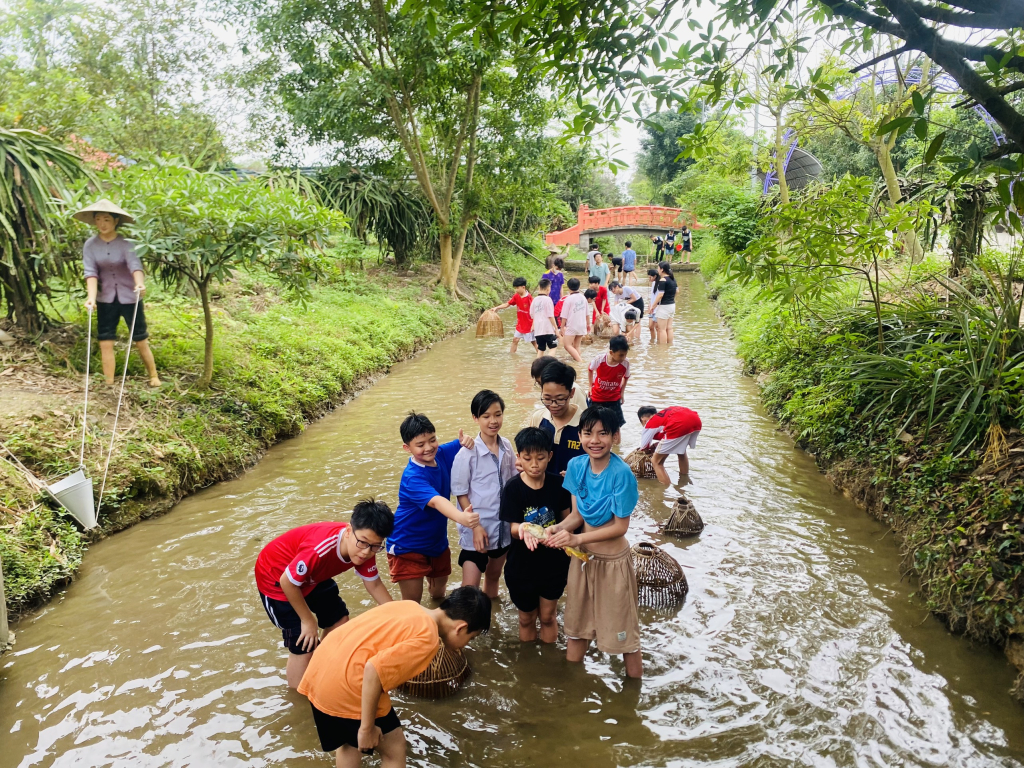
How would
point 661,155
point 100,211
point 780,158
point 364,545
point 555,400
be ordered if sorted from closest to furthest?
point 364,545
point 555,400
point 100,211
point 780,158
point 661,155

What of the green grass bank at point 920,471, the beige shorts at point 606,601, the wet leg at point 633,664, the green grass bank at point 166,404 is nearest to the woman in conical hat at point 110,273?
the green grass bank at point 166,404

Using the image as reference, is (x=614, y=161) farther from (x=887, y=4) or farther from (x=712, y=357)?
(x=712, y=357)

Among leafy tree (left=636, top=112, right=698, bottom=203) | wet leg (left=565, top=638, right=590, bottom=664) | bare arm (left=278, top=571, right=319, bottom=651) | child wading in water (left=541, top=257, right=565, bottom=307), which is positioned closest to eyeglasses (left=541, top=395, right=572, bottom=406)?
wet leg (left=565, top=638, right=590, bottom=664)

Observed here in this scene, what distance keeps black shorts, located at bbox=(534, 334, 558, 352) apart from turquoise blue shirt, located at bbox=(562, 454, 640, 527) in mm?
7650

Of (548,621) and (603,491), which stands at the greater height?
(603,491)

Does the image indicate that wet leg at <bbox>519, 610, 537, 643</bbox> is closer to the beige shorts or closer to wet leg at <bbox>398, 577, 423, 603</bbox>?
the beige shorts

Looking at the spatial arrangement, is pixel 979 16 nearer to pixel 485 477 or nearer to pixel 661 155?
pixel 485 477

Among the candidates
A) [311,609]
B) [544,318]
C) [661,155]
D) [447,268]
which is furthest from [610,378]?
[661,155]

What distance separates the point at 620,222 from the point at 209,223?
30.5m

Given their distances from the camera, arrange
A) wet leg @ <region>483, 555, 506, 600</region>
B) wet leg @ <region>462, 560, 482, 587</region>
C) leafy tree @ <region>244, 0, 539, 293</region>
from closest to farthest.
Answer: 1. wet leg @ <region>462, 560, 482, 587</region>
2. wet leg @ <region>483, 555, 506, 600</region>
3. leafy tree @ <region>244, 0, 539, 293</region>

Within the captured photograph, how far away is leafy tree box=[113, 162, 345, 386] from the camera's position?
21.4 ft

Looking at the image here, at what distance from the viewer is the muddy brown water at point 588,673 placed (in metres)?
3.34

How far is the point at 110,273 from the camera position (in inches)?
263

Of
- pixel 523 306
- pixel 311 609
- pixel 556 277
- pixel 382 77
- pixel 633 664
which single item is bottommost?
pixel 633 664
